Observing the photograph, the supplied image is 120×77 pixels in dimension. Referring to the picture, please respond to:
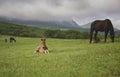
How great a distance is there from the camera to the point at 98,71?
13.2 metres

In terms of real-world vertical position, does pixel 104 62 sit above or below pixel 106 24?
below

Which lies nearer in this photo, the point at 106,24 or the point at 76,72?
the point at 76,72

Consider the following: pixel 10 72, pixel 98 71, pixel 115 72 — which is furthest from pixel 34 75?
pixel 115 72

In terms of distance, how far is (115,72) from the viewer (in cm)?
1275

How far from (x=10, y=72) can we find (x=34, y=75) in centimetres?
221

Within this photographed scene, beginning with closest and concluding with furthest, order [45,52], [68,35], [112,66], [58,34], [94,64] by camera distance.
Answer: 1. [112,66]
2. [94,64]
3. [45,52]
4. [68,35]
5. [58,34]

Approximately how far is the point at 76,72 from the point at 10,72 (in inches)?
184

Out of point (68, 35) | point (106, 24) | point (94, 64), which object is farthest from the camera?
point (68, 35)

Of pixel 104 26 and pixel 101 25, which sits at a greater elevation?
pixel 101 25

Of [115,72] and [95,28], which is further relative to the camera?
[95,28]

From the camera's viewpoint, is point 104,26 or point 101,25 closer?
point 104,26

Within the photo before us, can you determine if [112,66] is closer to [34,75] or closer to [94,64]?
[94,64]

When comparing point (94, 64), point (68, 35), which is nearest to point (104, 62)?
point (94, 64)

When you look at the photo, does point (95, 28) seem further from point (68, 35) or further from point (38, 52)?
point (68, 35)
